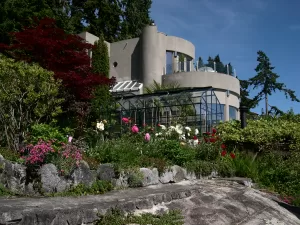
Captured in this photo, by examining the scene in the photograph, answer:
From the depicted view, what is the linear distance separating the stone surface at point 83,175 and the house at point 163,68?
15.1 meters

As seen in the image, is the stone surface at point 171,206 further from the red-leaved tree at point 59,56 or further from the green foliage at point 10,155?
the red-leaved tree at point 59,56

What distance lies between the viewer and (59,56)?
12.0m

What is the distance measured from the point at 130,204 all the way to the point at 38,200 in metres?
1.33

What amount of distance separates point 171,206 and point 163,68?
17.8m

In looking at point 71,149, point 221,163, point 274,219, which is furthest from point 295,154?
point 71,149

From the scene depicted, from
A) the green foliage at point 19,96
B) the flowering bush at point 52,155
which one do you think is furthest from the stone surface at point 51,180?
the green foliage at point 19,96

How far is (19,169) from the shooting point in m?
6.16

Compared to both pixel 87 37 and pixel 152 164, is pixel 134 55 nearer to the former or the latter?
pixel 87 37

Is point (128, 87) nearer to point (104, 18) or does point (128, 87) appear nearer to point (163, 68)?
point (163, 68)

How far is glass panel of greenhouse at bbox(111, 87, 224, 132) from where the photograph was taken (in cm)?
1391

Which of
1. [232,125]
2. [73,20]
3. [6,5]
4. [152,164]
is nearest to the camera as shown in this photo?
[152,164]

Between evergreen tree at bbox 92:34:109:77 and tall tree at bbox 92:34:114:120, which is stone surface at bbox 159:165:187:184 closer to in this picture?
tall tree at bbox 92:34:114:120

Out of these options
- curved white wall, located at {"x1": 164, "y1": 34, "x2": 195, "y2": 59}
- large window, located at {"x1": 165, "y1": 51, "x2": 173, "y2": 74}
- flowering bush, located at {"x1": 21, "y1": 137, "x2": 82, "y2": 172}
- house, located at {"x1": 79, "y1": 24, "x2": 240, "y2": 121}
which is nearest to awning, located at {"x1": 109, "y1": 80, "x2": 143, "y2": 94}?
house, located at {"x1": 79, "y1": 24, "x2": 240, "y2": 121}

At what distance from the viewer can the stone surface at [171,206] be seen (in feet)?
14.1
